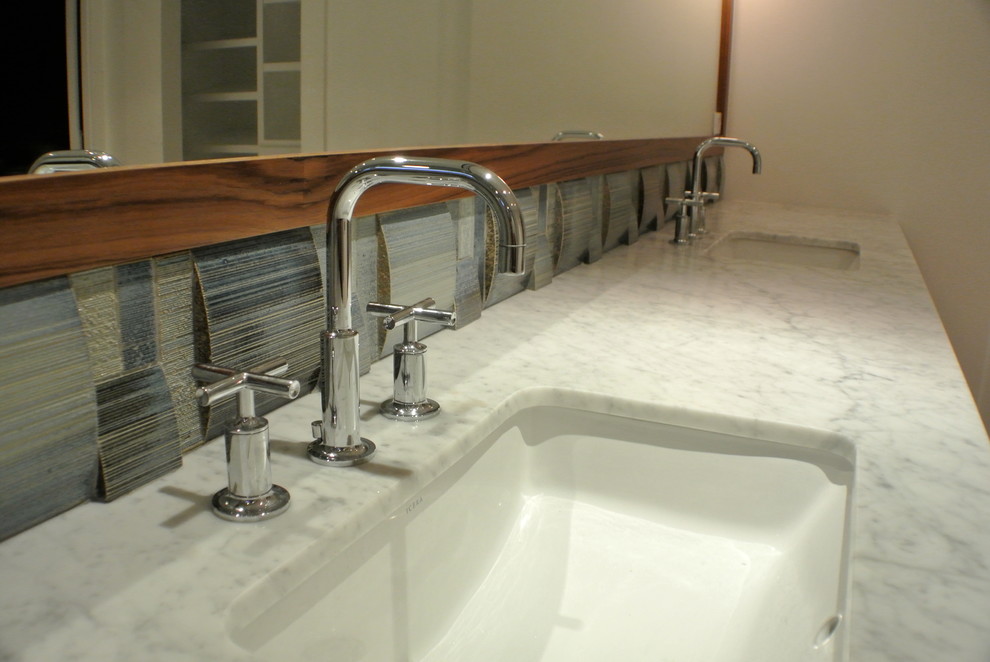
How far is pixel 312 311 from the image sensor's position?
0.77 meters

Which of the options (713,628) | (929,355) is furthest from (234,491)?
(929,355)

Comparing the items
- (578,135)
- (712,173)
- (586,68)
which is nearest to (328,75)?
(578,135)

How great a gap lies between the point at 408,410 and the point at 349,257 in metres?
0.19

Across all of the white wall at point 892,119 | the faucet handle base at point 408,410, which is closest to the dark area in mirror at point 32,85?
the faucet handle base at point 408,410

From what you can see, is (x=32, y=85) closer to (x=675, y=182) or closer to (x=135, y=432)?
(x=135, y=432)

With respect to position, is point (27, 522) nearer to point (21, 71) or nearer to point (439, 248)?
point (21, 71)

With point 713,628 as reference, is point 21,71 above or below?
above

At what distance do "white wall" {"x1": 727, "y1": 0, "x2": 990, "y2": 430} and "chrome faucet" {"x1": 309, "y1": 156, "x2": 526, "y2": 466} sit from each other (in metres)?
2.65

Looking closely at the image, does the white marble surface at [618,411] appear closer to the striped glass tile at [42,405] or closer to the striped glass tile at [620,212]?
the striped glass tile at [42,405]

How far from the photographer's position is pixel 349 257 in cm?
63

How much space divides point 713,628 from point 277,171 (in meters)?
0.52

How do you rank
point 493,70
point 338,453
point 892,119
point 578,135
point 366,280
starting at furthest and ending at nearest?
1. point 892,119
2. point 578,135
3. point 493,70
4. point 366,280
5. point 338,453

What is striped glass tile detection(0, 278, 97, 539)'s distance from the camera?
50cm

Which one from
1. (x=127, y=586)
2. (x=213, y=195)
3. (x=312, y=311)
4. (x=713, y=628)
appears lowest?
(x=713, y=628)
